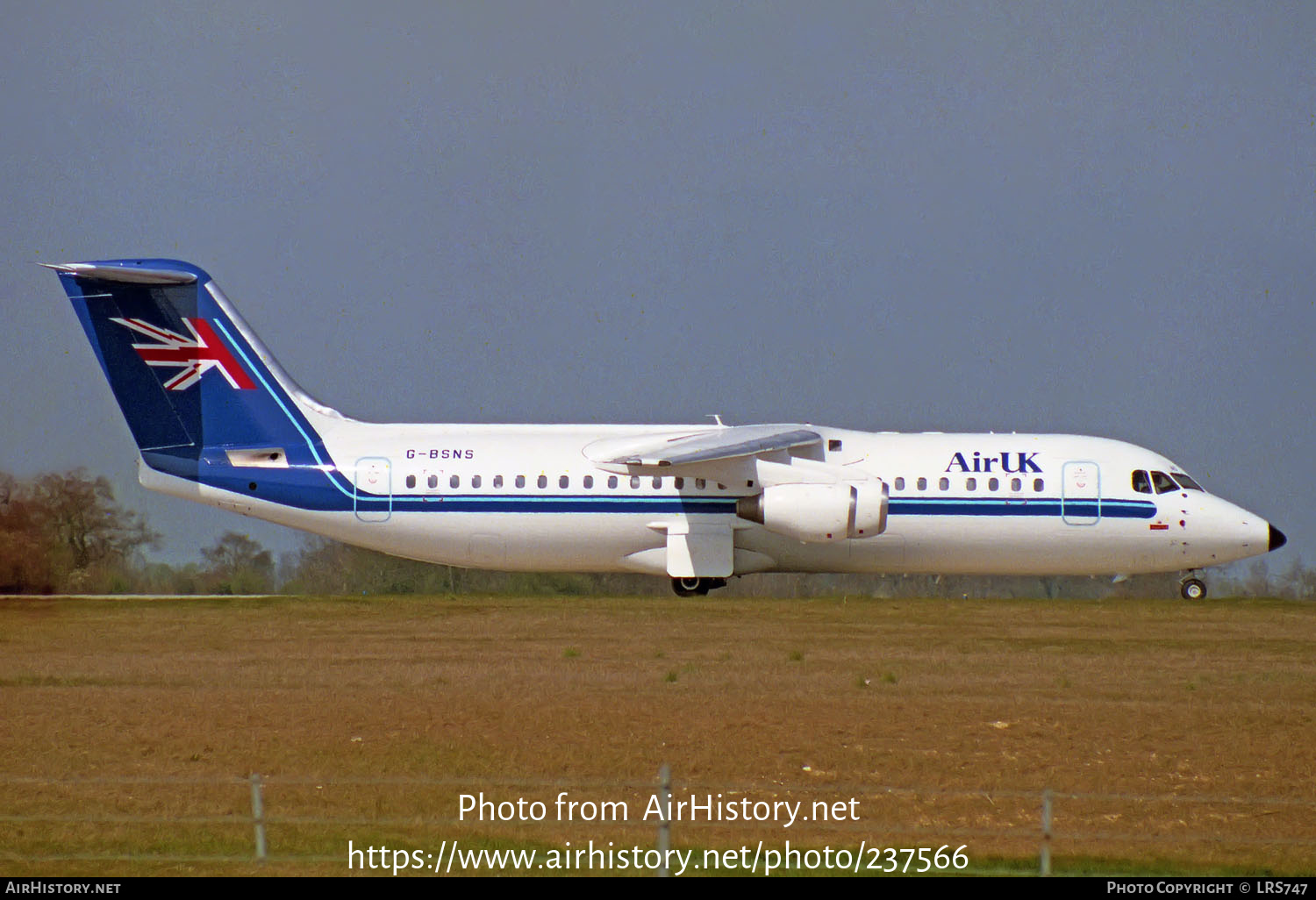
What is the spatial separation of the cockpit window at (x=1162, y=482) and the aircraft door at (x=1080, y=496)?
123 cm

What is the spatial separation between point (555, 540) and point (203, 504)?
687cm

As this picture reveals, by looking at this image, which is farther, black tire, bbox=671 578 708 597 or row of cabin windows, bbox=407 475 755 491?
black tire, bbox=671 578 708 597

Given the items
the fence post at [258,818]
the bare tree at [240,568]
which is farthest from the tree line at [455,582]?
the fence post at [258,818]

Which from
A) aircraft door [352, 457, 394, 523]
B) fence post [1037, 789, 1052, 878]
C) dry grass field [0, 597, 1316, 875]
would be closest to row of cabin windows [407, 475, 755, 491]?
aircraft door [352, 457, 394, 523]

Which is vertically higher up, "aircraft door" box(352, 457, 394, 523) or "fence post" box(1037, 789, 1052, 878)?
"aircraft door" box(352, 457, 394, 523)

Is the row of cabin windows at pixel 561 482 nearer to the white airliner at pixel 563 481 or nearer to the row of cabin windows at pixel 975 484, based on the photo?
the white airliner at pixel 563 481

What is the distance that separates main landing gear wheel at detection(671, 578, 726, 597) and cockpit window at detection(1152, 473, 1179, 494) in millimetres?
8757

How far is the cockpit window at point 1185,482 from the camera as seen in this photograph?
1235 inches

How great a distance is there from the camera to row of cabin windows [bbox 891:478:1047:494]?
→ 30125mm

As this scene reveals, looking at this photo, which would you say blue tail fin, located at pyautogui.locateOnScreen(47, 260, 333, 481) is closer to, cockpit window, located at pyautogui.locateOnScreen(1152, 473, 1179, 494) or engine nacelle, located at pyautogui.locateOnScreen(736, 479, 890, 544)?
engine nacelle, located at pyautogui.locateOnScreen(736, 479, 890, 544)

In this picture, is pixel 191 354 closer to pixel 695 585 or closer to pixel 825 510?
pixel 695 585

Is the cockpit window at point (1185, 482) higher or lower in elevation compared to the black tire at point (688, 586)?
higher

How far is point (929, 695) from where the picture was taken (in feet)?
74.4
